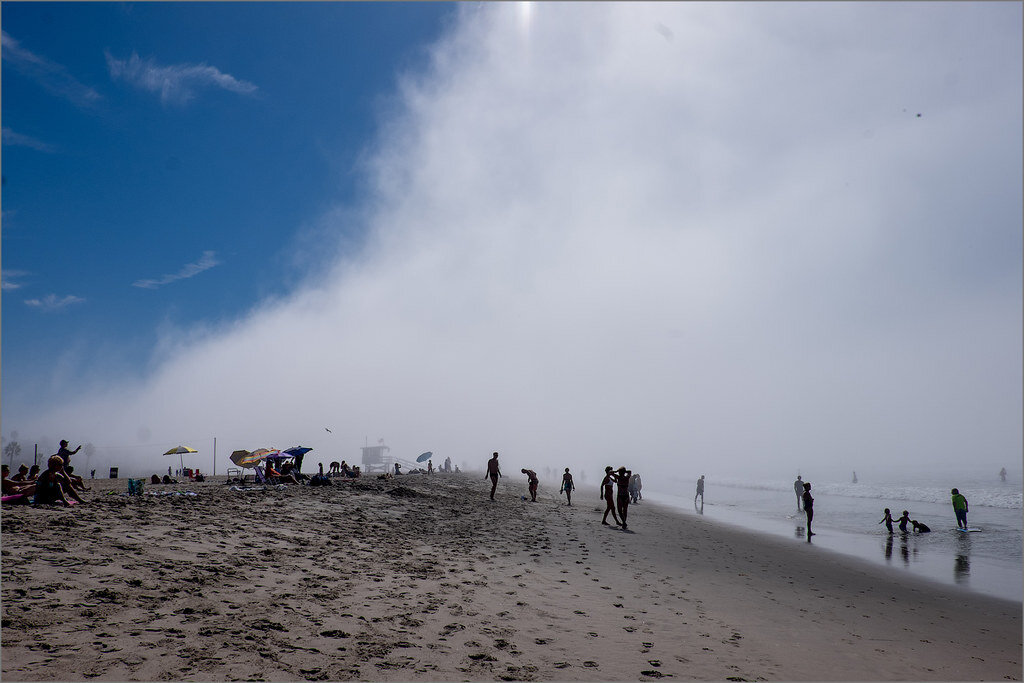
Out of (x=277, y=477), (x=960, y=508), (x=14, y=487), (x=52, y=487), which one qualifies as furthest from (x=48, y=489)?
(x=960, y=508)

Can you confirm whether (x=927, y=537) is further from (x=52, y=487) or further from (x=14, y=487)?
(x=14, y=487)

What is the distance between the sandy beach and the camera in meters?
6.07

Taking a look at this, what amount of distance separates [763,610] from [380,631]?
7719mm

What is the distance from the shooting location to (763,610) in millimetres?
9727

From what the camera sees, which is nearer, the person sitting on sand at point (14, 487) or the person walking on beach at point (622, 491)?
the person sitting on sand at point (14, 487)

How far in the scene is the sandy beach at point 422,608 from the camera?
19.9 feet

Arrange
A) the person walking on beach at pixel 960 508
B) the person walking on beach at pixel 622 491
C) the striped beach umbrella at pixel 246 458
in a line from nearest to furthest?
the person walking on beach at pixel 622 491
the person walking on beach at pixel 960 508
the striped beach umbrella at pixel 246 458

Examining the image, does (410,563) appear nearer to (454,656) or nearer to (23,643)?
(454,656)

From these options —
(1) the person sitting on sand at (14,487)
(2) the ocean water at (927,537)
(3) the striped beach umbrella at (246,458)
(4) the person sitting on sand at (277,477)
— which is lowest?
(2) the ocean water at (927,537)

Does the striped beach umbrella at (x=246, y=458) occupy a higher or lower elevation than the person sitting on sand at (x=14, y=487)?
lower

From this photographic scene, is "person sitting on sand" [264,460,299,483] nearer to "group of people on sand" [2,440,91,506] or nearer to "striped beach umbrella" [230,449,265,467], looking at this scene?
"striped beach umbrella" [230,449,265,467]

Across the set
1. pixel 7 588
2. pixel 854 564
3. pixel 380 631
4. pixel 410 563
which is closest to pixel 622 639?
pixel 380 631

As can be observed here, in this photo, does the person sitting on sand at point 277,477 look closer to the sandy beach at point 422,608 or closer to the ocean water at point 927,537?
the sandy beach at point 422,608

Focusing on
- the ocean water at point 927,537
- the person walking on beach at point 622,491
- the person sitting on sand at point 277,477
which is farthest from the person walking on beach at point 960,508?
the person sitting on sand at point 277,477
